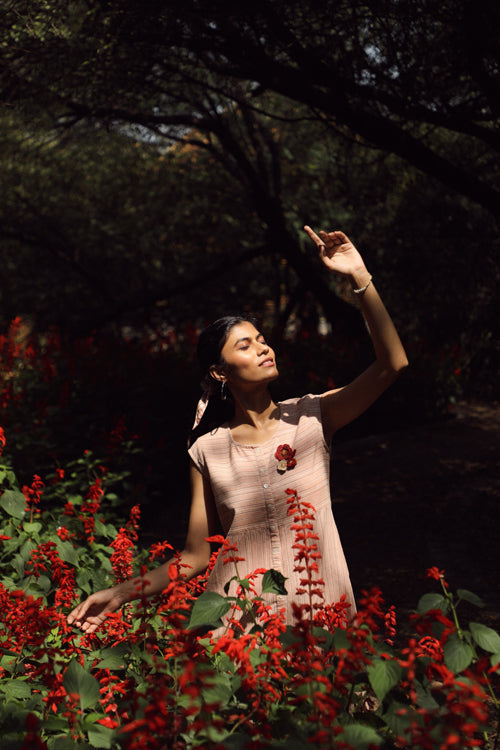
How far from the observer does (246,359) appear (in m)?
2.68

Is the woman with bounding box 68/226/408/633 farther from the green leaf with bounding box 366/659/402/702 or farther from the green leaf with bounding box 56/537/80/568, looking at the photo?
the green leaf with bounding box 366/659/402/702

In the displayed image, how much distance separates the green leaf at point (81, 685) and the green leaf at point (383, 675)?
0.62m

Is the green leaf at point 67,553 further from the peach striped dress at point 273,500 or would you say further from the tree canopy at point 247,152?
the tree canopy at point 247,152

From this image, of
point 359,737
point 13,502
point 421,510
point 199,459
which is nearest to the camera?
point 359,737

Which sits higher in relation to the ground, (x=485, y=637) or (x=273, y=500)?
(x=273, y=500)

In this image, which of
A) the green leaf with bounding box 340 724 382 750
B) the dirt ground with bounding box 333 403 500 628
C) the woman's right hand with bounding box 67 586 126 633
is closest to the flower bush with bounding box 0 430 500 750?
the green leaf with bounding box 340 724 382 750

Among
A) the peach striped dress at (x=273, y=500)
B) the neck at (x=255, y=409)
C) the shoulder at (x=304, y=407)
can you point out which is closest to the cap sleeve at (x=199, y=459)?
the peach striped dress at (x=273, y=500)

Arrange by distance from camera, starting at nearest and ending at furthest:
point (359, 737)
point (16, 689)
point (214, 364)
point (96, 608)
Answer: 1. point (359, 737)
2. point (16, 689)
3. point (96, 608)
4. point (214, 364)

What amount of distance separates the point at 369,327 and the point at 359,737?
1.36 meters

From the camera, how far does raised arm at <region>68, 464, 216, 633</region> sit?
2371 millimetres

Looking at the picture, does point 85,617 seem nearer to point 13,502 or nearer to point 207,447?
point 207,447

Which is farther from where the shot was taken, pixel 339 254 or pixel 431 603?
pixel 339 254

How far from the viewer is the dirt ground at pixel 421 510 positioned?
5.47 m

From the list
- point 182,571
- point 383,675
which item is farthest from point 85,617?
point 383,675
